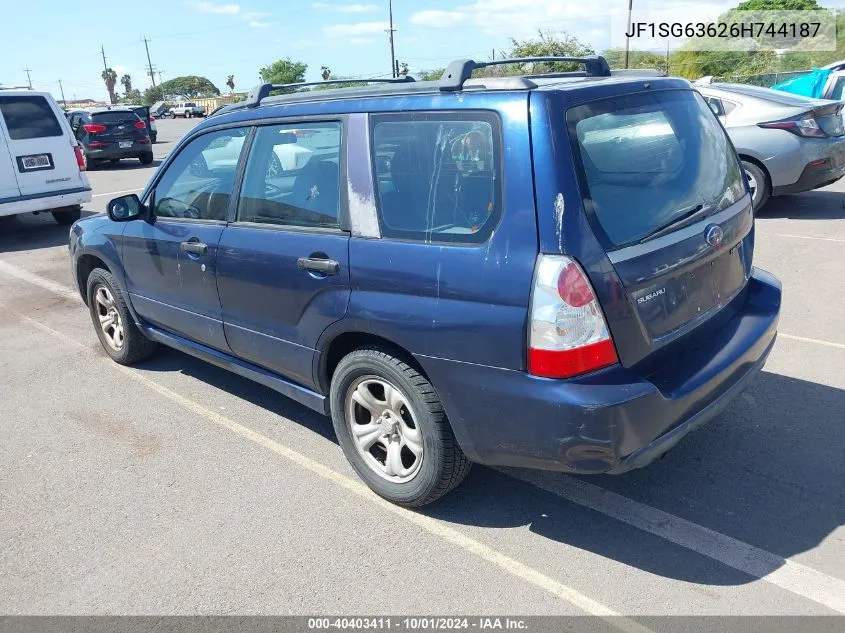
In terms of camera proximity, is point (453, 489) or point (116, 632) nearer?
point (116, 632)

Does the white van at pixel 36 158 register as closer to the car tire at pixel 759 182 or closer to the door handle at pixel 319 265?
the door handle at pixel 319 265

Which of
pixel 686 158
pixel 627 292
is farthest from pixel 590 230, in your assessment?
pixel 686 158

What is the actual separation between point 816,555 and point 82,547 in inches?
122

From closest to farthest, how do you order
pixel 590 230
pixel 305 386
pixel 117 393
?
pixel 590 230 → pixel 305 386 → pixel 117 393

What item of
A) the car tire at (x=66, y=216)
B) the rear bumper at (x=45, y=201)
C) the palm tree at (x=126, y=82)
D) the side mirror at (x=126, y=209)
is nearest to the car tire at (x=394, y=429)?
the side mirror at (x=126, y=209)

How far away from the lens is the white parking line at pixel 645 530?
8.89ft

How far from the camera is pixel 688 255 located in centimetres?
297

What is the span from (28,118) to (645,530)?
1073 cm

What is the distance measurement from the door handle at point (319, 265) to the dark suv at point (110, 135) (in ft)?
62.1

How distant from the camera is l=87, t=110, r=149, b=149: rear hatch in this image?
19922 mm

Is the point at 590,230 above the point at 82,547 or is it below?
above

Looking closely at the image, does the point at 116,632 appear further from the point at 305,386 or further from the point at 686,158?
the point at 686,158

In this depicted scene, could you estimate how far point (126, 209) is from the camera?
459 centimetres

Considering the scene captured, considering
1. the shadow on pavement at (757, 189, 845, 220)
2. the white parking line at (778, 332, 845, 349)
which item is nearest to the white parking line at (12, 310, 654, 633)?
the white parking line at (778, 332, 845, 349)
